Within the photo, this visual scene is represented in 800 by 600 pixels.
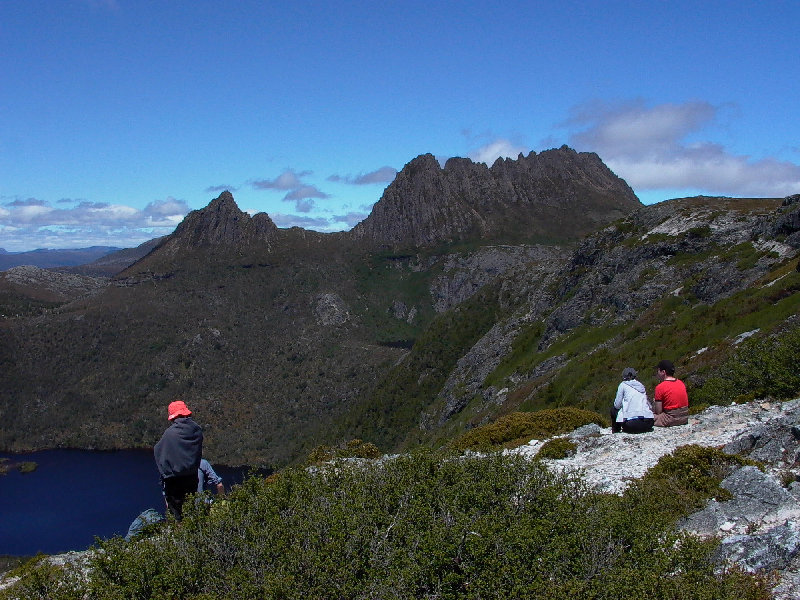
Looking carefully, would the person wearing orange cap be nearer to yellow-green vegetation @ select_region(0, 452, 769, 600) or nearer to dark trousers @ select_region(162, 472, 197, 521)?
dark trousers @ select_region(162, 472, 197, 521)

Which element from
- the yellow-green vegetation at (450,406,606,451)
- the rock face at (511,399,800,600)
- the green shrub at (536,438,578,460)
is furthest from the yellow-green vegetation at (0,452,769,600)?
the yellow-green vegetation at (450,406,606,451)

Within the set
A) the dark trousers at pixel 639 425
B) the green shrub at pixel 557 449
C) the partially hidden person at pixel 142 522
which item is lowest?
the green shrub at pixel 557 449

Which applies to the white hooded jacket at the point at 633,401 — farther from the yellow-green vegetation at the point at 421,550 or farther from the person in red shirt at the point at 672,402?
the yellow-green vegetation at the point at 421,550

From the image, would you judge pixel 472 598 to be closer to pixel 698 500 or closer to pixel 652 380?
pixel 698 500

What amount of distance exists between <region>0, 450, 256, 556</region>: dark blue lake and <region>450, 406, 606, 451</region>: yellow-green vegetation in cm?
13237

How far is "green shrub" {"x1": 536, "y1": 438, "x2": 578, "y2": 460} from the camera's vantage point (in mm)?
18047

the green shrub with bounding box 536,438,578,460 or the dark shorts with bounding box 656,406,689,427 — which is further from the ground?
the dark shorts with bounding box 656,406,689,427

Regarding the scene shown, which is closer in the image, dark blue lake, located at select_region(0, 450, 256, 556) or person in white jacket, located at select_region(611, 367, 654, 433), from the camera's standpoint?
person in white jacket, located at select_region(611, 367, 654, 433)

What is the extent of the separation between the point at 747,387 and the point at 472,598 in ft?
60.6

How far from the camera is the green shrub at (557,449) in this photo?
Answer: 1805 centimetres

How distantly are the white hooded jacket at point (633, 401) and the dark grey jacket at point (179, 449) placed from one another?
13.6m

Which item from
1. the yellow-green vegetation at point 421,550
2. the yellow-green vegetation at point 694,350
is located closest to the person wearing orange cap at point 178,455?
the yellow-green vegetation at point 421,550

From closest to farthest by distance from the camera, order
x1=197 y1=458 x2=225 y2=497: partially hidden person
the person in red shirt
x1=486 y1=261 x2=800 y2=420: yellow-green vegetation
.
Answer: x1=197 y1=458 x2=225 y2=497: partially hidden person, the person in red shirt, x1=486 y1=261 x2=800 y2=420: yellow-green vegetation

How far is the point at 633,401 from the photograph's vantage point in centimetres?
1836
